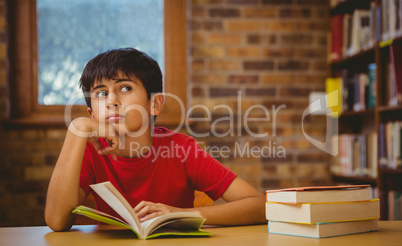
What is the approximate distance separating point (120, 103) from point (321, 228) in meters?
0.78

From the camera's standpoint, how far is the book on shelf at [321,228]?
96cm

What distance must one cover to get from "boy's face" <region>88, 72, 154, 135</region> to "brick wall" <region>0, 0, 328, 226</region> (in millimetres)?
1493

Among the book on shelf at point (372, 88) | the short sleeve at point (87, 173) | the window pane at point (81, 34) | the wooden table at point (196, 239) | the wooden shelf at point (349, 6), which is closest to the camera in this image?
the wooden table at point (196, 239)

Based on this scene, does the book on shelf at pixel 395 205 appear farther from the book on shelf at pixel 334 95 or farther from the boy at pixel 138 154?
the boy at pixel 138 154

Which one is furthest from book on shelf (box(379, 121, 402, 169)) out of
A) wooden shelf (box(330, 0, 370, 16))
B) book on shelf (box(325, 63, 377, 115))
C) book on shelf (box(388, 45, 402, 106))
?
wooden shelf (box(330, 0, 370, 16))

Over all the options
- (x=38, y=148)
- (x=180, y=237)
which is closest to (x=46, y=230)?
(x=180, y=237)

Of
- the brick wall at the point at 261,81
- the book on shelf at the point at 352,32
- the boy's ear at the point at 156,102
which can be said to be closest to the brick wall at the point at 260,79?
the brick wall at the point at 261,81

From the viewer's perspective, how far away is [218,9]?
9.98 ft

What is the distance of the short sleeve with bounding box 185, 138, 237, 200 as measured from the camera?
4.71 feet

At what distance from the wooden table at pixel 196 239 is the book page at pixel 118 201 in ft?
0.13

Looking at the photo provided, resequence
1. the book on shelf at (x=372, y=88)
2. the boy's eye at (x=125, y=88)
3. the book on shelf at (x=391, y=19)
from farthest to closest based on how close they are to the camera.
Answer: the book on shelf at (x=372, y=88) < the book on shelf at (x=391, y=19) < the boy's eye at (x=125, y=88)

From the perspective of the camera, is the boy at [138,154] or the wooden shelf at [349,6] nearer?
the boy at [138,154]

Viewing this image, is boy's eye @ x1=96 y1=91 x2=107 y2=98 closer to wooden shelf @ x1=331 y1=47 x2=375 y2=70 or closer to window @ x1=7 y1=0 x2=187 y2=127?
window @ x1=7 y1=0 x2=187 y2=127

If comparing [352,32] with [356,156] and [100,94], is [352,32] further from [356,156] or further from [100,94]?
[100,94]
